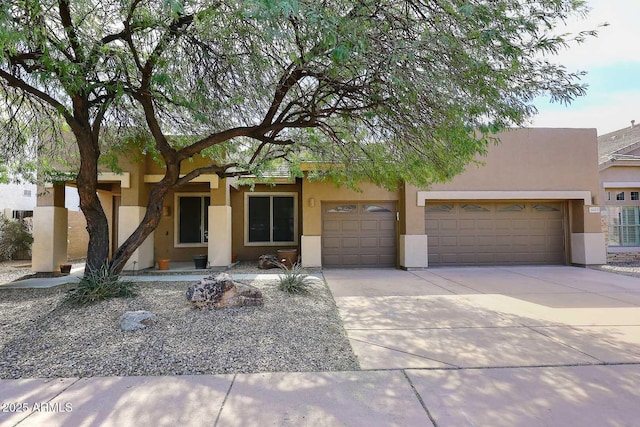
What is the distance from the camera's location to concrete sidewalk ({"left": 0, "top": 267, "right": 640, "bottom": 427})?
2943 mm

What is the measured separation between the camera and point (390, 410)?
3033 millimetres

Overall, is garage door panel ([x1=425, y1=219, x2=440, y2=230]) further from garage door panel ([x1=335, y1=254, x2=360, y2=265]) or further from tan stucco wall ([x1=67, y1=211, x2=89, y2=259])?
tan stucco wall ([x1=67, y1=211, x2=89, y2=259])

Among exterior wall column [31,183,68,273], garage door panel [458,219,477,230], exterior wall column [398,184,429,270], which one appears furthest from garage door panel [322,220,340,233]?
exterior wall column [31,183,68,273]

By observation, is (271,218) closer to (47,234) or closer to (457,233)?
(457,233)

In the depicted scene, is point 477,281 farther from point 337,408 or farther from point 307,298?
point 337,408

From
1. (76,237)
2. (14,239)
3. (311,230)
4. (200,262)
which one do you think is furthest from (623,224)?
(14,239)

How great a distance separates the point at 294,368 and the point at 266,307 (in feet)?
7.69

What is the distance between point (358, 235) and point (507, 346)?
7.61 m

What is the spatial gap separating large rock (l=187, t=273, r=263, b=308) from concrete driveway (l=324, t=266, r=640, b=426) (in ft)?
5.51

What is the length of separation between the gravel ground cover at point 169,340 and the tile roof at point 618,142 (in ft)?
46.5

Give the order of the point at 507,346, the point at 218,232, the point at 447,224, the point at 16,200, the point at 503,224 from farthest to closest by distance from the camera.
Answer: the point at 16,200 → the point at 503,224 → the point at 447,224 → the point at 218,232 → the point at 507,346

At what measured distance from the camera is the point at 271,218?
44.0 ft

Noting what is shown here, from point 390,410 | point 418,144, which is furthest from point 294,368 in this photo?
point 418,144

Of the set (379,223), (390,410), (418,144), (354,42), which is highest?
(354,42)
